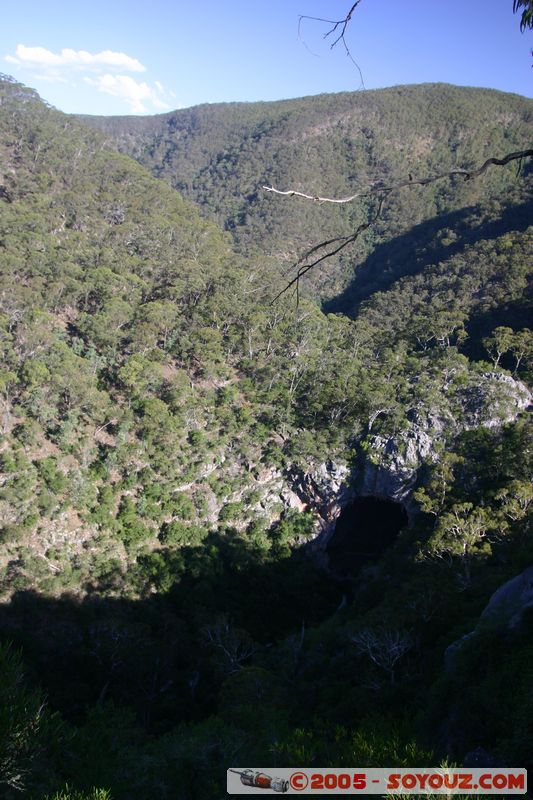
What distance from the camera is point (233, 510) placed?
2447 cm

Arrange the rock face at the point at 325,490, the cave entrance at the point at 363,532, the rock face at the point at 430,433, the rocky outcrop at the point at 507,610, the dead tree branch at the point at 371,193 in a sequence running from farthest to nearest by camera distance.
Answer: the cave entrance at the point at 363,532 → the rock face at the point at 325,490 → the rock face at the point at 430,433 → the rocky outcrop at the point at 507,610 → the dead tree branch at the point at 371,193

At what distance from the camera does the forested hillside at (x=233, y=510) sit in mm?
8406

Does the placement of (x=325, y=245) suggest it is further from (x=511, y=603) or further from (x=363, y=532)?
(x=363, y=532)

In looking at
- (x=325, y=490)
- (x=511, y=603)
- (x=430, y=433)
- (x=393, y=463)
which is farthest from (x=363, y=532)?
(x=511, y=603)

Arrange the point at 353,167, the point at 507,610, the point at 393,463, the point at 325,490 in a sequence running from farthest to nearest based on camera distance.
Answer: the point at 353,167 < the point at 325,490 < the point at 393,463 < the point at 507,610

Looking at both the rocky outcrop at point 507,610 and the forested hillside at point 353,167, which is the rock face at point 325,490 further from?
the forested hillside at point 353,167

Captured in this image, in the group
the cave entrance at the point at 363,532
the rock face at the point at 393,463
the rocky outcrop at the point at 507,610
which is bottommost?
the cave entrance at the point at 363,532

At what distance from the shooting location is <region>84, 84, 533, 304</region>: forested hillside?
65.2 metres

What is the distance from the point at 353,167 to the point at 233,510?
2946 inches

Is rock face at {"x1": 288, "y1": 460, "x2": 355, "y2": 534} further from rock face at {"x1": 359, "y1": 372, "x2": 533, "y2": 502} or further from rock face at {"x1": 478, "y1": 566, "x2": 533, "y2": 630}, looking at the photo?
rock face at {"x1": 478, "y1": 566, "x2": 533, "y2": 630}

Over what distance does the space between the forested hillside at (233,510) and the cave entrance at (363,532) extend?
0.64 feet

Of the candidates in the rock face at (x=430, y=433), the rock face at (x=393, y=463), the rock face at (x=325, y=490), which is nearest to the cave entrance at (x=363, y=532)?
the rock face at (x=325, y=490)

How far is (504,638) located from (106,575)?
1606cm

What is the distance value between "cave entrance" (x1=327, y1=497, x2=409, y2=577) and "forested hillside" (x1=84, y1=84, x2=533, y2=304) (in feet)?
115
